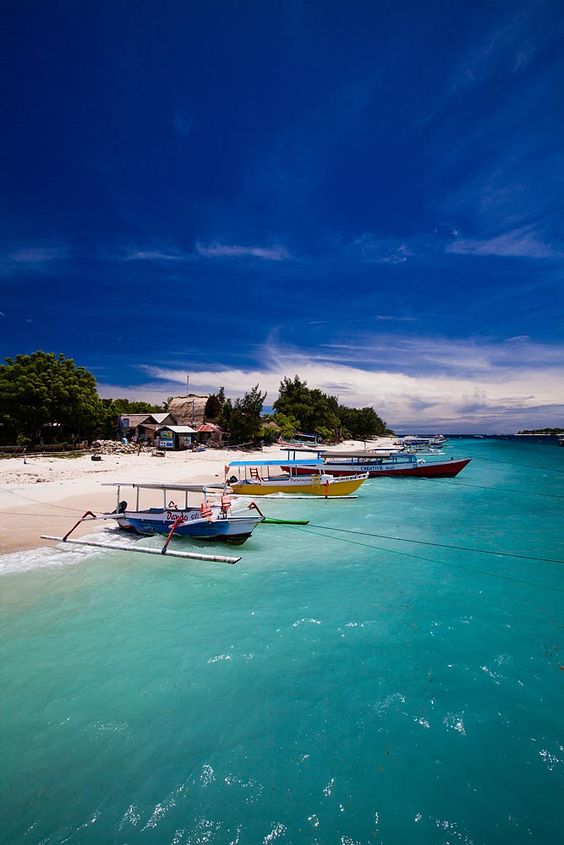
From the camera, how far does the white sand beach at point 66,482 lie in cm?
1614

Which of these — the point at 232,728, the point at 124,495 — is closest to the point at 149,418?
the point at 124,495

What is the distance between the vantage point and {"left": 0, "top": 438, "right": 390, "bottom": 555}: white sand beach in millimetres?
16141

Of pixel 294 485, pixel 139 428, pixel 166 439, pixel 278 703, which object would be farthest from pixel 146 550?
pixel 139 428

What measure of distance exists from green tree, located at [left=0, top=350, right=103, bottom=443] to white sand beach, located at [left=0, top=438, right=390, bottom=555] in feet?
18.3

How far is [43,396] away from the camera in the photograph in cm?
3747

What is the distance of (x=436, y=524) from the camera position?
66.0 feet

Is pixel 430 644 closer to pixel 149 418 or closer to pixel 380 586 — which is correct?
pixel 380 586

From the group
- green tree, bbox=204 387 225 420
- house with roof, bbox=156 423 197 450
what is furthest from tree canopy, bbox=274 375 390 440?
house with roof, bbox=156 423 197 450

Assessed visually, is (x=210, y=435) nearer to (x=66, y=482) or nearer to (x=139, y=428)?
(x=139, y=428)

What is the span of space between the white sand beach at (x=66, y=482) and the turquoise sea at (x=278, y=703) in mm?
3382

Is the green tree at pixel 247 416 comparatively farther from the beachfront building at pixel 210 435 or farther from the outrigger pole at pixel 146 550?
the outrigger pole at pixel 146 550

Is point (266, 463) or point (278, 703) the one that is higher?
point (266, 463)

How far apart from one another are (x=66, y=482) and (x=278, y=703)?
23759 mm

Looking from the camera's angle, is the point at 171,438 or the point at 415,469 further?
the point at 171,438
